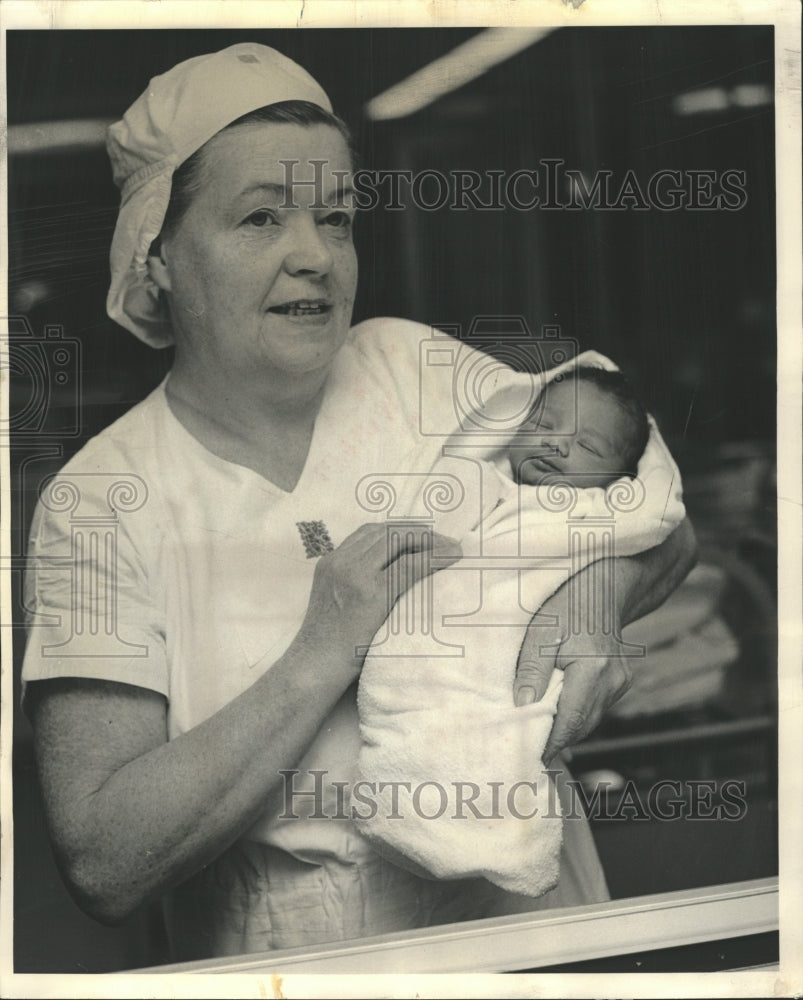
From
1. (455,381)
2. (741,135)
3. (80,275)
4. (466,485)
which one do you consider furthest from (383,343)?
(741,135)

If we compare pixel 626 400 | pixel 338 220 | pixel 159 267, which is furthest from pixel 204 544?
pixel 626 400

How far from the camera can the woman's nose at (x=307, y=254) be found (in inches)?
73.9

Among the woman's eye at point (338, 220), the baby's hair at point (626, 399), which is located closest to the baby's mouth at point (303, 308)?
the woman's eye at point (338, 220)

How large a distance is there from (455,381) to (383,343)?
0.12 meters

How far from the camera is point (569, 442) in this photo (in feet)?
6.22

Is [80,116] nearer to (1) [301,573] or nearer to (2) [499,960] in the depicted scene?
(1) [301,573]

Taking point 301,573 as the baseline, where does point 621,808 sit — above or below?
below

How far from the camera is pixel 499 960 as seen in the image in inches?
75.0

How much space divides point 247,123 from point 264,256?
0.19 metres

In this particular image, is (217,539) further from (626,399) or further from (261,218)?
(626,399)

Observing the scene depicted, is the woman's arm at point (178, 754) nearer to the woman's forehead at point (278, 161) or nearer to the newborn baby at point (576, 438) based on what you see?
the newborn baby at point (576, 438)

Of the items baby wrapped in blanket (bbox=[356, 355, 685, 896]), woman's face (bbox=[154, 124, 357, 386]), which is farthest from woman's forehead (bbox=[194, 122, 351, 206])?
baby wrapped in blanket (bbox=[356, 355, 685, 896])

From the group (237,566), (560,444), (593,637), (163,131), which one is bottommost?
(593,637)

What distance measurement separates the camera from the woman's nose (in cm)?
188
